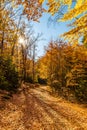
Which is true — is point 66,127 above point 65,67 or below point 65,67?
below

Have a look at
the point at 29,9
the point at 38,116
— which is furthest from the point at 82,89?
the point at 29,9

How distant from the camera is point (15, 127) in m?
7.42

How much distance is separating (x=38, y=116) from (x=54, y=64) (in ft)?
57.9

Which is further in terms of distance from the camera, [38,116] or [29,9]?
[38,116]

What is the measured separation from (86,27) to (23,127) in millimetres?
4485

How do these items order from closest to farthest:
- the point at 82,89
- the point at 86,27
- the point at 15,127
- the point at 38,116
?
the point at 86,27
the point at 15,127
the point at 38,116
the point at 82,89

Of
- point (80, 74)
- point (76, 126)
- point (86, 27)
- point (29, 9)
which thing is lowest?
point (76, 126)

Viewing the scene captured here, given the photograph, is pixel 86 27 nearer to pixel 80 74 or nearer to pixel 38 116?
pixel 38 116

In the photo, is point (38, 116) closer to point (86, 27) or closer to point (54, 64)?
point (86, 27)

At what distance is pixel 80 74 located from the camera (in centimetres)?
1738

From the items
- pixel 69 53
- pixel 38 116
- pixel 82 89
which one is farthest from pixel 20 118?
pixel 69 53

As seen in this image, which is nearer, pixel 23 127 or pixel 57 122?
pixel 23 127

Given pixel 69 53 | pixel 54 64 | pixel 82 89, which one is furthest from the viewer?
pixel 54 64

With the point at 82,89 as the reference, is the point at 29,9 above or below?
above
